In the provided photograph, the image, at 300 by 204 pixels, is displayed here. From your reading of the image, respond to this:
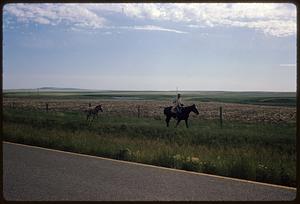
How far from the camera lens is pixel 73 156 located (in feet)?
30.1

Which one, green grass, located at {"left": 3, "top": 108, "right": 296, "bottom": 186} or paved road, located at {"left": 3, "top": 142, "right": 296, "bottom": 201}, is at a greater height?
green grass, located at {"left": 3, "top": 108, "right": 296, "bottom": 186}

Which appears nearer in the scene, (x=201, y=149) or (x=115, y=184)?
(x=115, y=184)

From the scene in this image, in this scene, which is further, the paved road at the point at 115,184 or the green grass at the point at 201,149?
the green grass at the point at 201,149

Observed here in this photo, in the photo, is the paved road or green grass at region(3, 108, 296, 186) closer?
the paved road

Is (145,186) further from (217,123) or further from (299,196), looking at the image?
(217,123)

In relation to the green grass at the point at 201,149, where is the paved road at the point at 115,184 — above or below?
below

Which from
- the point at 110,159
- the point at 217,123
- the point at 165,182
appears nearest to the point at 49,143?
the point at 110,159

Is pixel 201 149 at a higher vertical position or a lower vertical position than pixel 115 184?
higher

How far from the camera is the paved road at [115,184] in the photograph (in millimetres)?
5711

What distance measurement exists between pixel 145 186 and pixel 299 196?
2.52 meters

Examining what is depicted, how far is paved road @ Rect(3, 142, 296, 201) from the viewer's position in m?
5.71

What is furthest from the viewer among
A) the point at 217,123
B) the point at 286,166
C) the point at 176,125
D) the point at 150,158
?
the point at 217,123

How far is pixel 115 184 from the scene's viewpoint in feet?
21.2

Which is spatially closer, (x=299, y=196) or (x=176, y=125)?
(x=299, y=196)
